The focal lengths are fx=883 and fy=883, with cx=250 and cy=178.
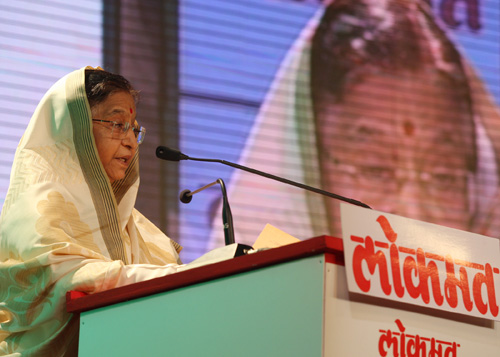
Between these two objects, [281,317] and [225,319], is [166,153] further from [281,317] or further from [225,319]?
[281,317]

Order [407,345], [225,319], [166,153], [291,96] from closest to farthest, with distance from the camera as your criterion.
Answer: [407,345] < [225,319] < [166,153] < [291,96]

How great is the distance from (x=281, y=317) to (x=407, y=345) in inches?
9.5

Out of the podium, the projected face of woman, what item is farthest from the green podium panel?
the projected face of woman

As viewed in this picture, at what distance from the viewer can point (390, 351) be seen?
64.2 inches

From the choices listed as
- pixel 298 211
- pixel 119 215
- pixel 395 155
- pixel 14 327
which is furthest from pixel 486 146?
pixel 14 327

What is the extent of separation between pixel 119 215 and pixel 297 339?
1.23 meters

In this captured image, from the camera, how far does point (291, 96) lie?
4.80 m

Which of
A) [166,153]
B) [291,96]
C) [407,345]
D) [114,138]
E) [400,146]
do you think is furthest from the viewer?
[400,146]

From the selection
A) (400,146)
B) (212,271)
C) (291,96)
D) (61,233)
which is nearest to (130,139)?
(61,233)

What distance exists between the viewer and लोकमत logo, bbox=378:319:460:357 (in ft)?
5.35

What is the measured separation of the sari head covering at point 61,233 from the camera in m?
2.18

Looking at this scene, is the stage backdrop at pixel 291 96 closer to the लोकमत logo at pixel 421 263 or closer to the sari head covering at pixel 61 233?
the sari head covering at pixel 61 233

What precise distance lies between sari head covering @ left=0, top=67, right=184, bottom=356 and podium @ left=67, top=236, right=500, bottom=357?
0.71 ft

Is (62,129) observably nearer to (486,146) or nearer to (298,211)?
(298,211)
